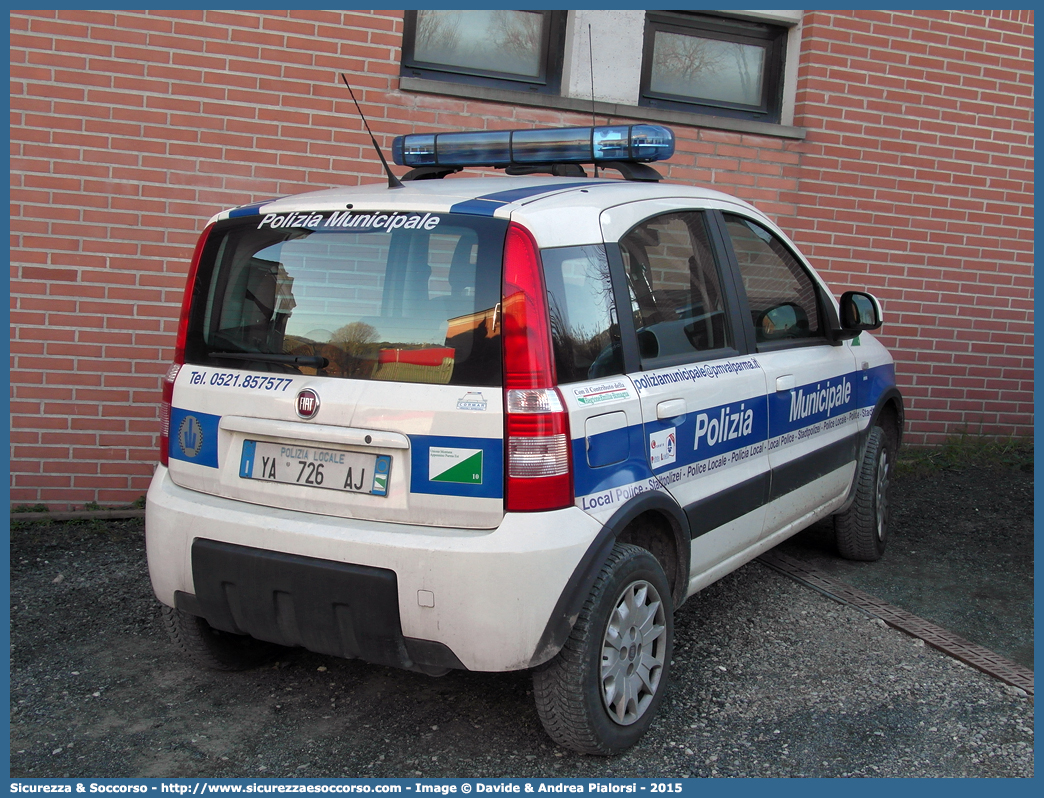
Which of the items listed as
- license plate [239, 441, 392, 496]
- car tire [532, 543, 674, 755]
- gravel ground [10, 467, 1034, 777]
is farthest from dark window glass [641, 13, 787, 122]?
license plate [239, 441, 392, 496]

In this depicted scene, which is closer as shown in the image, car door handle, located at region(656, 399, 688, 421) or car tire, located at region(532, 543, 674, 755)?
car tire, located at region(532, 543, 674, 755)

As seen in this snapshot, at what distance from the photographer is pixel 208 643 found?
3.39 meters

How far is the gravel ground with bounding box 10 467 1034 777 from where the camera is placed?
9.63 ft

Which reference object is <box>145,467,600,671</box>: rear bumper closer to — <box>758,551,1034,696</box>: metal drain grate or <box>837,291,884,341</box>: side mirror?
<box>758,551,1034,696</box>: metal drain grate

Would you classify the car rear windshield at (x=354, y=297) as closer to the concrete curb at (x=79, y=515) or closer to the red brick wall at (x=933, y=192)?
the concrete curb at (x=79, y=515)

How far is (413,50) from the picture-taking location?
594cm

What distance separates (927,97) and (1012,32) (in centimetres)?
88

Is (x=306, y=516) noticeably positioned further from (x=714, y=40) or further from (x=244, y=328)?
(x=714, y=40)

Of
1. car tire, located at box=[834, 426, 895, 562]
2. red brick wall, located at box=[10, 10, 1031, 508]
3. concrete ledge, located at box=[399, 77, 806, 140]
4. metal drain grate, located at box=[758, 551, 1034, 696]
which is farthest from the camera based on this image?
concrete ledge, located at box=[399, 77, 806, 140]

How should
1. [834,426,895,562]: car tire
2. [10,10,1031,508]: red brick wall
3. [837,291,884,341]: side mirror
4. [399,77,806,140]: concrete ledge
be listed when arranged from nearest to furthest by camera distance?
[837,291,884,341]: side mirror, [834,426,895,562]: car tire, [10,10,1031,508]: red brick wall, [399,77,806,140]: concrete ledge

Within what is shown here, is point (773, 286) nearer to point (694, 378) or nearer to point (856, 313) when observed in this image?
point (856, 313)

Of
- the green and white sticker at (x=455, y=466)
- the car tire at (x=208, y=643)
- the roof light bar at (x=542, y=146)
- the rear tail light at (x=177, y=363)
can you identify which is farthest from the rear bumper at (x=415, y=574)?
the roof light bar at (x=542, y=146)

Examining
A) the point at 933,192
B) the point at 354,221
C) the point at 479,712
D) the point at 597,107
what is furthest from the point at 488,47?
the point at 479,712

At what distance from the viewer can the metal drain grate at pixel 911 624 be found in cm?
368
